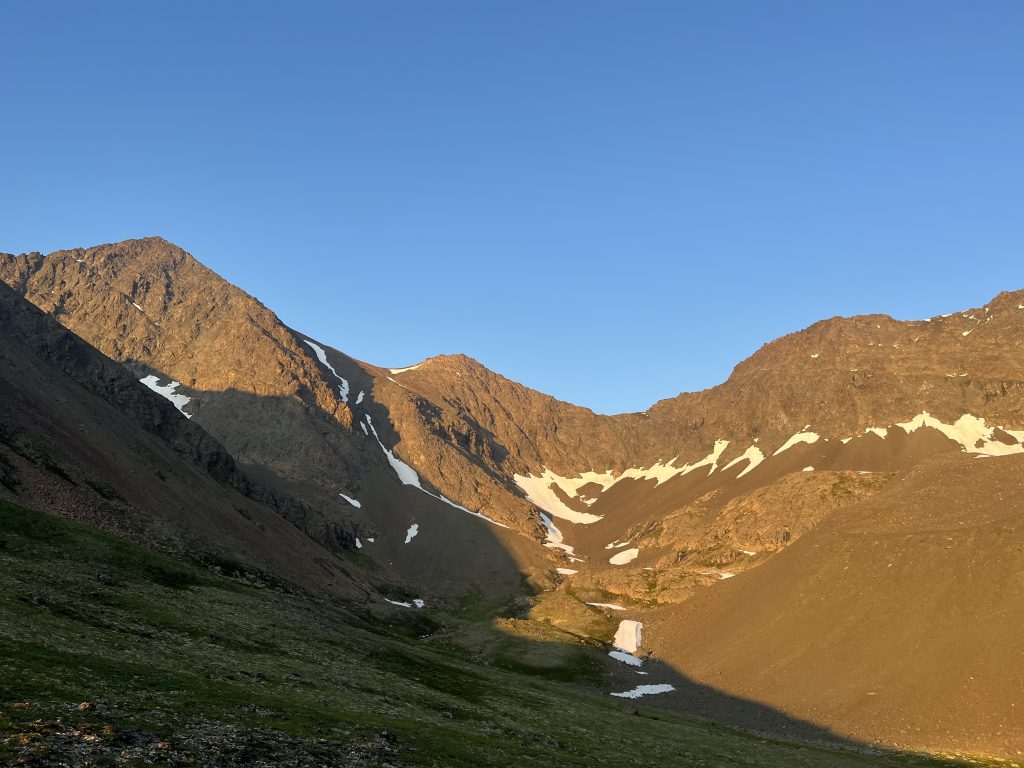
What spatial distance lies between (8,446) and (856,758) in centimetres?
10904

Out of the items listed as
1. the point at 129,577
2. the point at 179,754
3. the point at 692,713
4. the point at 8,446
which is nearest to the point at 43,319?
the point at 8,446

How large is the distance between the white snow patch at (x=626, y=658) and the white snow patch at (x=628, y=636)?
367cm

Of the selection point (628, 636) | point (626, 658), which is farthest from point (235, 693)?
point (628, 636)

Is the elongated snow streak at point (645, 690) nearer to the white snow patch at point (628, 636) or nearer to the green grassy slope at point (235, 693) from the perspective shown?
the white snow patch at point (628, 636)

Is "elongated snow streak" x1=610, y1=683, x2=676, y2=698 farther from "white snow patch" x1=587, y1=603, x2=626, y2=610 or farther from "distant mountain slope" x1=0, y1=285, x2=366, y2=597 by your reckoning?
"white snow patch" x1=587, y1=603, x2=626, y2=610

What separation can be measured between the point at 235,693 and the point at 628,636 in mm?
131431

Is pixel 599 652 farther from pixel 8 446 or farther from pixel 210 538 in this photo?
pixel 8 446

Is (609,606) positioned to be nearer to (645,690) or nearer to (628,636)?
(628,636)

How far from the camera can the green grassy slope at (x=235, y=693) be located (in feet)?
84.6

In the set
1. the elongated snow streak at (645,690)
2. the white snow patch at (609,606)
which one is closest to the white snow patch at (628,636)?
the white snow patch at (609,606)

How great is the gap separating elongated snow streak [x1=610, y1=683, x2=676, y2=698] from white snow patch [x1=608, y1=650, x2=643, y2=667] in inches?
573

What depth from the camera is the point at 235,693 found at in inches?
1384

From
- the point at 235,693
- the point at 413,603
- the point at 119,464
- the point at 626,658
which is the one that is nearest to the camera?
the point at 235,693

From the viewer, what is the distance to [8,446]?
91.2 metres
